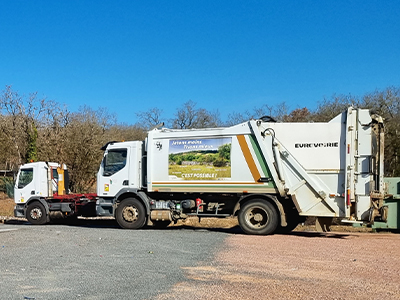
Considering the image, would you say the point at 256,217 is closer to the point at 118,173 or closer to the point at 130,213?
the point at 130,213

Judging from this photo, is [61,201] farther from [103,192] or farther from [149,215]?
[149,215]

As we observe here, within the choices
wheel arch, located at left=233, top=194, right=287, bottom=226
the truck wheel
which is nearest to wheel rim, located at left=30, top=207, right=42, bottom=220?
the truck wheel

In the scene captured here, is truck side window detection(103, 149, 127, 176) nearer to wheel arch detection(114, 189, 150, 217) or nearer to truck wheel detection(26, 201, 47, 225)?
wheel arch detection(114, 189, 150, 217)

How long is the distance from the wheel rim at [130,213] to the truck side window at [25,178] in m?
5.03

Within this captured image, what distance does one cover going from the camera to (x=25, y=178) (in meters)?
17.3

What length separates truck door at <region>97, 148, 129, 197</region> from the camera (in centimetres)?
1447

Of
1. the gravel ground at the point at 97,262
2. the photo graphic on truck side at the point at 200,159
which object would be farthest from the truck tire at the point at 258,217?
the photo graphic on truck side at the point at 200,159

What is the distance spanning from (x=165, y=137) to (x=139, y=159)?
50.2 inches

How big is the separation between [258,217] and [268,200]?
572 mm

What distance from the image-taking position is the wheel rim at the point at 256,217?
12.6 metres

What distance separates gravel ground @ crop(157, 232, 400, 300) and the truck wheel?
8.72m

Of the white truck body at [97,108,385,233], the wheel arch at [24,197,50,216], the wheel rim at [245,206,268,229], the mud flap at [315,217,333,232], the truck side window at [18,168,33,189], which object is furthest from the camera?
the truck side window at [18,168,33,189]

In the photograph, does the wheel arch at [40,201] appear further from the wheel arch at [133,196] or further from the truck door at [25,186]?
the wheel arch at [133,196]

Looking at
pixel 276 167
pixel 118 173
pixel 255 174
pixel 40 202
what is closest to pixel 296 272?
pixel 276 167
